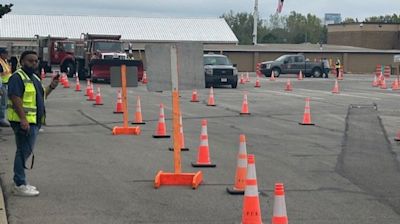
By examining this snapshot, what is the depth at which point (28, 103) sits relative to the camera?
27.9ft

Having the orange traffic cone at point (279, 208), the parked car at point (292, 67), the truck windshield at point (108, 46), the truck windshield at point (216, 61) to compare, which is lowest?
the parked car at point (292, 67)

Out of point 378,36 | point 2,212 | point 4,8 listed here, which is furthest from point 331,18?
point 2,212

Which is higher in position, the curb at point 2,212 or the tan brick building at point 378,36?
the tan brick building at point 378,36

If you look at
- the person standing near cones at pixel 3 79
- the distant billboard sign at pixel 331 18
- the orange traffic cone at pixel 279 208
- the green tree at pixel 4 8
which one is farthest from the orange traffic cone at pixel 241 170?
the distant billboard sign at pixel 331 18

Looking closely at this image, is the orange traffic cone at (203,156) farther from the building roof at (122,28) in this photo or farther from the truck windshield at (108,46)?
the building roof at (122,28)

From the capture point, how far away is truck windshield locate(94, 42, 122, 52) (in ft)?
125

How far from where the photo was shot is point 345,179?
33.1 feet

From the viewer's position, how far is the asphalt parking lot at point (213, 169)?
25.6 ft

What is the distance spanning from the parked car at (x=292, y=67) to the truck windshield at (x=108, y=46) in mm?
18380

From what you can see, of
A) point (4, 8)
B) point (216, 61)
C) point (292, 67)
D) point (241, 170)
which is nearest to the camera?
point (241, 170)

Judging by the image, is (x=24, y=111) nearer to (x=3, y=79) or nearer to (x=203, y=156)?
(x=203, y=156)

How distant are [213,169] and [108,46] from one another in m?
28.5

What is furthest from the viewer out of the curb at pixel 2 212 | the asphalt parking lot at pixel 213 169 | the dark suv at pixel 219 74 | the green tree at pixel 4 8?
the dark suv at pixel 219 74

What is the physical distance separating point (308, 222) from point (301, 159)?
4.56m
